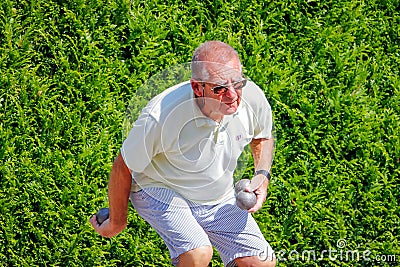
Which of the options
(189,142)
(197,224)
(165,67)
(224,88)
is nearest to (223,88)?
(224,88)

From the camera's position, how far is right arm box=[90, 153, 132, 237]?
3.95 metres

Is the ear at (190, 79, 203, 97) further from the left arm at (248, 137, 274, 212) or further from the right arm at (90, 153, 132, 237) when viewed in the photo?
the left arm at (248, 137, 274, 212)

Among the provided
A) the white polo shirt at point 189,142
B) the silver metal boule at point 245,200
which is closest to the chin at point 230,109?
the white polo shirt at point 189,142

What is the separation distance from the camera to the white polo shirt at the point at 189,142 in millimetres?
3785

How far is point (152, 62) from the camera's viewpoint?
5.36m

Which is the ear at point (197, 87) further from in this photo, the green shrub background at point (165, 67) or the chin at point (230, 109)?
the green shrub background at point (165, 67)

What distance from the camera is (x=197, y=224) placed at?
4012mm

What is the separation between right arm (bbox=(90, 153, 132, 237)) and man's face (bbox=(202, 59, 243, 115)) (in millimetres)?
453

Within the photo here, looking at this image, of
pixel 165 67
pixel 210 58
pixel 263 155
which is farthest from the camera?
pixel 165 67

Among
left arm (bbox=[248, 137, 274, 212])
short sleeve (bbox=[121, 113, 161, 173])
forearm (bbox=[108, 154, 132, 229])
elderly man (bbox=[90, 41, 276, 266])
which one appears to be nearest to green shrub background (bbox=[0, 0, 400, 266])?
elderly man (bbox=[90, 41, 276, 266])

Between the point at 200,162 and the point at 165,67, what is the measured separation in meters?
1.54

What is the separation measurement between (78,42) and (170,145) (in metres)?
1.61

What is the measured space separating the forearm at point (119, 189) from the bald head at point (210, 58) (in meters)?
0.52

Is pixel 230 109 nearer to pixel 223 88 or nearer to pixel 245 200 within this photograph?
pixel 223 88
